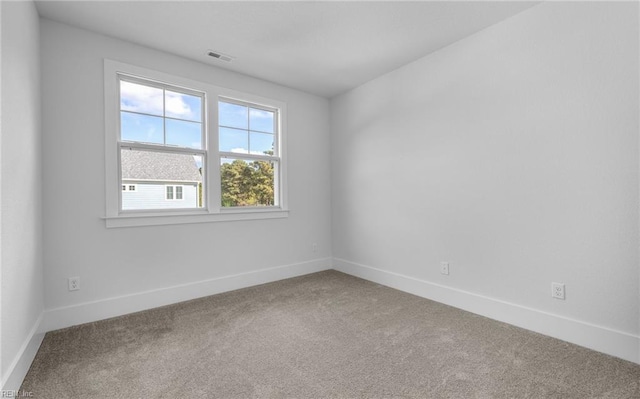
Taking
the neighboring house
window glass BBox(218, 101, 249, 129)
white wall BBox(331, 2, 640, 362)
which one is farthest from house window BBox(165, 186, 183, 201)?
white wall BBox(331, 2, 640, 362)

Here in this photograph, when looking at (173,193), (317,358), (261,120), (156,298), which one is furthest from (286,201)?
(317,358)

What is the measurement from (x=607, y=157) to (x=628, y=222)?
1.48 ft

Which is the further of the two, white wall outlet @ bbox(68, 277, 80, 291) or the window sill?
the window sill

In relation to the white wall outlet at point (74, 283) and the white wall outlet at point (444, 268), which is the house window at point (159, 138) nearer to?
the white wall outlet at point (74, 283)

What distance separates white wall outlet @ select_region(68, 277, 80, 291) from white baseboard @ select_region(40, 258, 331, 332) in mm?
150

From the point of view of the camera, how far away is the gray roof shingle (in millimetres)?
2854

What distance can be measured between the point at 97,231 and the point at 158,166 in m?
0.81

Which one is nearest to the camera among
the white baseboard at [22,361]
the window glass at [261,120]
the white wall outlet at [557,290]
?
the white baseboard at [22,361]

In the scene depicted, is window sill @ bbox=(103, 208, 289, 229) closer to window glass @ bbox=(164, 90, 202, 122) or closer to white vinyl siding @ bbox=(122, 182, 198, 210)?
white vinyl siding @ bbox=(122, 182, 198, 210)

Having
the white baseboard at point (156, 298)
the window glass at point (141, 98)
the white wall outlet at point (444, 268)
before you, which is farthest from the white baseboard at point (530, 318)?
the window glass at point (141, 98)

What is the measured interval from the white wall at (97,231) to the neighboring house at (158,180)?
228 mm

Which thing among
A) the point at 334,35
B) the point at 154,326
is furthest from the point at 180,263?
the point at 334,35

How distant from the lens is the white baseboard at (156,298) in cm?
246

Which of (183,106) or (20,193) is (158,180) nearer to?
(183,106)
